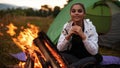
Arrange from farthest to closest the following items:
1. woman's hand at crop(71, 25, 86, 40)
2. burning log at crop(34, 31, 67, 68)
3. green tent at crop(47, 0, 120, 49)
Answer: green tent at crop(47, 0, 120, 49) < woman's hand at crop(71, 25, 86, 40) < burning log at crop(34, 31, 67, 68)

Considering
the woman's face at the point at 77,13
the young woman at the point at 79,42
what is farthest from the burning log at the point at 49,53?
the woman's face at the point at 77,13

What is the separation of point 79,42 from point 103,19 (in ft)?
17.8

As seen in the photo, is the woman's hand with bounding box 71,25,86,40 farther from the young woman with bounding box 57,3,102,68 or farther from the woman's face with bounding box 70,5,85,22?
the woman's face with bounding box 70,5,85,22

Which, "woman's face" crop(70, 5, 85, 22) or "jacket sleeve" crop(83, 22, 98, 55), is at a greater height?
"woman's face" crop(70, 5, 85, 22)

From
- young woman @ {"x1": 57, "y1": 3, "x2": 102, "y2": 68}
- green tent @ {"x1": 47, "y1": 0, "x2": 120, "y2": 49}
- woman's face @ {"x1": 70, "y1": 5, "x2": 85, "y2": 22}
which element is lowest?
green tent @ {"x1": 47, "y1": 0, "x2": 120, "y2": 49}

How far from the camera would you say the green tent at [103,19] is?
821 centimetres

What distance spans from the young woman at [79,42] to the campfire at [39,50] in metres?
0.46

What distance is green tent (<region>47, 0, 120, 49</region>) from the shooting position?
8.21 meters

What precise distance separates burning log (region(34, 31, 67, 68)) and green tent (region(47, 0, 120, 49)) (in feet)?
12.0

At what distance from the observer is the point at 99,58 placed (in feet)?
15.1

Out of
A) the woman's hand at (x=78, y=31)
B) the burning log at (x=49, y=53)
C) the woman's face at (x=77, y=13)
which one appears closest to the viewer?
the burning log at (x=49, y=53)

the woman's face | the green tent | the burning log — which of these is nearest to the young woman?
the woman's face

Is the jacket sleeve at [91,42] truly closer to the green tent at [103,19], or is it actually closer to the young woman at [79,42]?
the young woman at [79,42]

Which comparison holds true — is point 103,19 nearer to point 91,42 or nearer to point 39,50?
point 91,42
